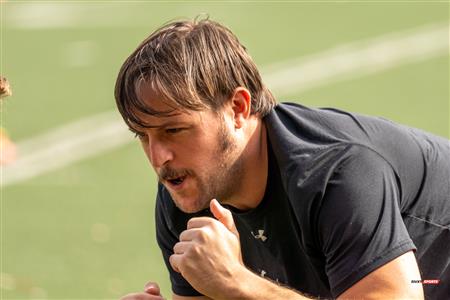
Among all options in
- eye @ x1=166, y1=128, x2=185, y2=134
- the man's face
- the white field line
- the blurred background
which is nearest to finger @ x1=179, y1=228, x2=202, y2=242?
the man's face

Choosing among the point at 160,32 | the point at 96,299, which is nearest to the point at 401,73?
the point at 96,299

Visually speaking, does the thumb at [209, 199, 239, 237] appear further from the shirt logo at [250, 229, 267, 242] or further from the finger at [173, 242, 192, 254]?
the shirt logo at [250, 229, 267, 242]

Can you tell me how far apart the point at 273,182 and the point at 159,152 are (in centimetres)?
49

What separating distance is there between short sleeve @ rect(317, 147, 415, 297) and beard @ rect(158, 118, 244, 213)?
18.3 inches

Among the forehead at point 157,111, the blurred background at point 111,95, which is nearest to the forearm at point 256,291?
the forehead at point 157,111

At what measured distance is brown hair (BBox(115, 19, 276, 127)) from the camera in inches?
174

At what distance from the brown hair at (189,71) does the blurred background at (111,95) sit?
2.46 m

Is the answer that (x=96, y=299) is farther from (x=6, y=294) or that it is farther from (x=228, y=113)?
(x=228, y=113)

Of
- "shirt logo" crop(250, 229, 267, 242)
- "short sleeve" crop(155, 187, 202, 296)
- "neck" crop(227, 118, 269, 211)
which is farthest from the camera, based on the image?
"short sleeve" crop(155, 187, 202, 296)

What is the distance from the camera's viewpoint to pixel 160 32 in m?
4.66

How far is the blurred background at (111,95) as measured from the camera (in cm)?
730

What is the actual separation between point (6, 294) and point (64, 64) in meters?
3.82

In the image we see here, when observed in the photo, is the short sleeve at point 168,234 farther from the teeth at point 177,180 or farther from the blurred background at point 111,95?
the blurred background at point 111,95

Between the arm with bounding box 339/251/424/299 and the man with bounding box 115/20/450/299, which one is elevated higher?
the man with bounding box 115/20/450/299
